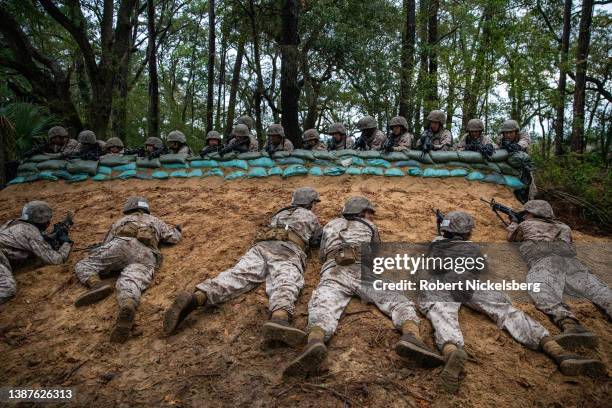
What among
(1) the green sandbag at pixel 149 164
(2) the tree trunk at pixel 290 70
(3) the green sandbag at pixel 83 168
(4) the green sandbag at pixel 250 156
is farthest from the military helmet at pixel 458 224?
(2) the tree trunk at pixel 290 70

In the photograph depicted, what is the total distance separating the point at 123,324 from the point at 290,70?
23.0ft

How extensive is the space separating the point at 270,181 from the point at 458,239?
3.47 m

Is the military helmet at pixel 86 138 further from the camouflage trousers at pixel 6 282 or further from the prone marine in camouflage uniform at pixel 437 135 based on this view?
the prone marine in camouflage uniform at pixel 437 135

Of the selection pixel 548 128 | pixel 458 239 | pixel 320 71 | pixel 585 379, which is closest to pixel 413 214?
pixel 458 239

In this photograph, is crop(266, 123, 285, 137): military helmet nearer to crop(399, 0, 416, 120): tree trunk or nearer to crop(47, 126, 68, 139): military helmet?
crop(47, 126, 68, 139): military helmet

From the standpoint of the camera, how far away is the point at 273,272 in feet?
11.7

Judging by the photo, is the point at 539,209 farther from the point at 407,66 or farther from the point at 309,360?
the point at 407,66

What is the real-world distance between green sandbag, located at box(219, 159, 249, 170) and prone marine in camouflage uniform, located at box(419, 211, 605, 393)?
3807 millimetres

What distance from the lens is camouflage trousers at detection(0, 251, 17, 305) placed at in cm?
370

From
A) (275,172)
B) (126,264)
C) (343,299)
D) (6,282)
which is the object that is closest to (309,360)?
(343,299)

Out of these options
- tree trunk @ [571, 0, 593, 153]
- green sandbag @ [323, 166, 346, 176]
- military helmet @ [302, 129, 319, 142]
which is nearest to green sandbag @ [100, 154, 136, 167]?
military helmet @ [302, 129, 319, 142]

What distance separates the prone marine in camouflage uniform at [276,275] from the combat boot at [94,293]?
3.01 ft

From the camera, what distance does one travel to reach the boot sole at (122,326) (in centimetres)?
308

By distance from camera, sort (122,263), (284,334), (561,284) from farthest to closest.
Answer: (122,263)
(561,284)
(284,334)
